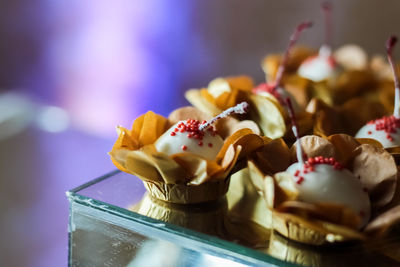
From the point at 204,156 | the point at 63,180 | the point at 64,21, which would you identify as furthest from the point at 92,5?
the point at 204,156

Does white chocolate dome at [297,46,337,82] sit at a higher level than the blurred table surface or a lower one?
higher

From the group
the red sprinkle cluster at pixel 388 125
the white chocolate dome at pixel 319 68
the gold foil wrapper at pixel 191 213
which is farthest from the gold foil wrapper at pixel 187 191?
the white chocolate dome at pixel 319 68

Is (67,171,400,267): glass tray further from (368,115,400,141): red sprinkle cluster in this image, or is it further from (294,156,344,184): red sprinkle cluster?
(368,115,400,141): red sprinkle cluster

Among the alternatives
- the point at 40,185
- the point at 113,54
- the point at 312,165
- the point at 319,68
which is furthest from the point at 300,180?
the point at 113,54

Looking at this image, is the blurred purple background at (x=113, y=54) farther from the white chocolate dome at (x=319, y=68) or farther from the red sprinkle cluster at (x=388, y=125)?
the red sprinkle cluster at (x=388, y=125)

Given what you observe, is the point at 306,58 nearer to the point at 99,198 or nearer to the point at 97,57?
the point at 99,198

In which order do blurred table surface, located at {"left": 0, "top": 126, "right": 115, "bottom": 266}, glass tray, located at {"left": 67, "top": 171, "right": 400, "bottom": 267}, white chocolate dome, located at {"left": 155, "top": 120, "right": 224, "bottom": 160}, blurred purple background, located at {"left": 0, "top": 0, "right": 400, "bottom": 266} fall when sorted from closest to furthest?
1. glass tray, located at {"left": 67, "top": 171, "right": 400, "bottom": 267}
2. white chocolate dome, located at {"left": 155, "top": 120, "right": 224, "bottom": 160}
3. blurred table surface, located at {"left": 0, "top": 126, "right": 115, "bottom": 266}
4. blurred purple background, located at {"left": 0, "top": 0, "right": 400, "bottom": 266}

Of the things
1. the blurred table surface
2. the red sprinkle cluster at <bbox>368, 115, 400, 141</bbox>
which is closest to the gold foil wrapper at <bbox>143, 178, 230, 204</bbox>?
the red sprinkle cluster at <bbox>368, 115, 400, 141</bbox>
